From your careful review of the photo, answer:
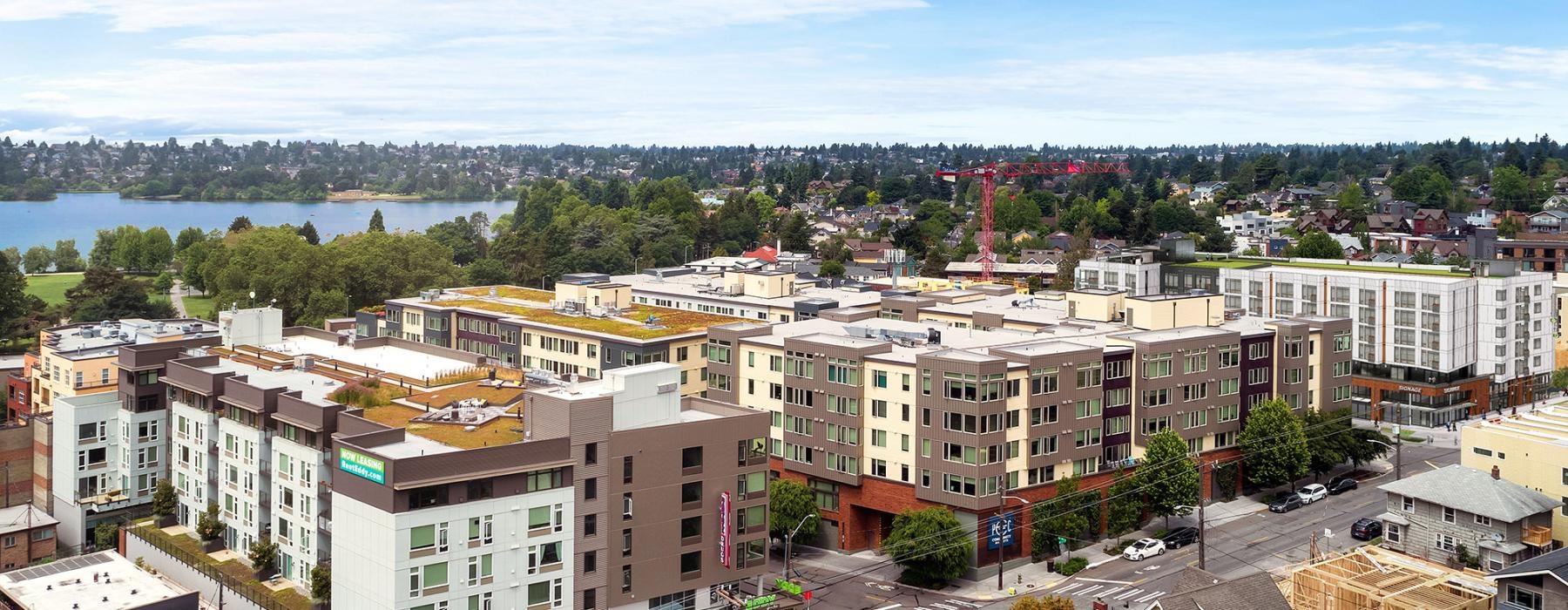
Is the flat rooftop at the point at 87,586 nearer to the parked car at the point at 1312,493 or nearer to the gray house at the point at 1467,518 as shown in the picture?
the gray house at the point at 1467,518

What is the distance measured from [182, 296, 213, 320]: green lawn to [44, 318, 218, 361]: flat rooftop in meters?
64.7

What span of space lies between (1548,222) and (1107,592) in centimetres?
13966

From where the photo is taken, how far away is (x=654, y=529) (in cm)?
4728

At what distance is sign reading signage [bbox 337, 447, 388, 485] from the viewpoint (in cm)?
4150

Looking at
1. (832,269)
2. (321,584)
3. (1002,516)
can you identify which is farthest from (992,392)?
(832,269)

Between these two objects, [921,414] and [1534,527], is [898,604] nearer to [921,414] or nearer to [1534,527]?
[921,414]

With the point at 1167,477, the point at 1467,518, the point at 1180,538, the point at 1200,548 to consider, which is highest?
the point at 1167,477

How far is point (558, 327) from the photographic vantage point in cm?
7762

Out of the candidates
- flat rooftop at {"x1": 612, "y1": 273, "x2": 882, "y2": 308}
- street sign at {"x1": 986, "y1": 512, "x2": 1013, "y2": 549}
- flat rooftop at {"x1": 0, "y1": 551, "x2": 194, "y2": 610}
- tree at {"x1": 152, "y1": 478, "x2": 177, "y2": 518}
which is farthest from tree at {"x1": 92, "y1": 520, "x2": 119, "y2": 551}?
flat rooftop at {"x1": 612, "y1": 273, "x2": 882, "y2": 308}

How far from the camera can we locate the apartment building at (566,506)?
138 feet

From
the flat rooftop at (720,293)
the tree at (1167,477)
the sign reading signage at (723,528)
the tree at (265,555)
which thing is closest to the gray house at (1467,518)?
the tree at (1167,477)

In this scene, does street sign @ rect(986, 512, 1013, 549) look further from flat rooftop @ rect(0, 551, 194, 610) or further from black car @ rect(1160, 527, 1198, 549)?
flat rooftop @ rect(0, 551, 194, 610)

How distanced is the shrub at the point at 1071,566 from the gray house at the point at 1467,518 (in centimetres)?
1231

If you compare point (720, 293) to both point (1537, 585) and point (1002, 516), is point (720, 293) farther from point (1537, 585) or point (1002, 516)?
point (1537, 585)
